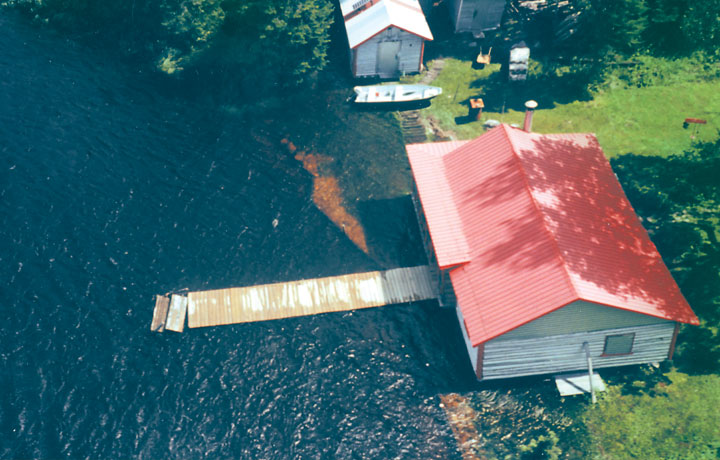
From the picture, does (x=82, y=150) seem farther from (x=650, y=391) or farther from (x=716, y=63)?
(x=716, y=63)

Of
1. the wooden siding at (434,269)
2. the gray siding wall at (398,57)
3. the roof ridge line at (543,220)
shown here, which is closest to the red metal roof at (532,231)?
the roof ridge line at (543,220)

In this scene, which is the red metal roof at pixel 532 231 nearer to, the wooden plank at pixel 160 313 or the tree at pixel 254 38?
the tree at pixel 254 38

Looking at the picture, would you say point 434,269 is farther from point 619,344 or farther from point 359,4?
point 359,4

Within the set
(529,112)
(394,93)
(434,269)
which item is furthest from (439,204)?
(394,93)

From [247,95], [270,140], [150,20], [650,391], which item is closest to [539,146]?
[650,391]

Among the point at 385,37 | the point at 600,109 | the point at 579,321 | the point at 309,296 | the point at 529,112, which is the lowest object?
the point at 309,296
